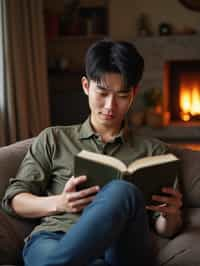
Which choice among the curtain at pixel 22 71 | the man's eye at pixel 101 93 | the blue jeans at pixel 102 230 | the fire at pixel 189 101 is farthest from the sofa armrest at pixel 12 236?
the fire at pixel 189 101

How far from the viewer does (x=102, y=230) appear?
4.28 ft

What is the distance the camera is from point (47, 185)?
65.6 inches

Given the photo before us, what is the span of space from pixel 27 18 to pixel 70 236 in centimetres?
264

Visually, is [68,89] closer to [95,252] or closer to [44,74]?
[44,74]

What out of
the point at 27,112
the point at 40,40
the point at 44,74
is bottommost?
the point at 27,112

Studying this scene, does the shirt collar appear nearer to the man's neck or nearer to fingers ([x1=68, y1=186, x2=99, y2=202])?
the man's neck

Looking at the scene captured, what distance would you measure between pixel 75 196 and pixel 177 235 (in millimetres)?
440

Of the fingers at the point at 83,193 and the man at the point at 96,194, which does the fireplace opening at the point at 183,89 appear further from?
the fingers at the point at 83,193

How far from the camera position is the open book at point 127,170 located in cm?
134

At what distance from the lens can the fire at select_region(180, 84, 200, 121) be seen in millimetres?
4453

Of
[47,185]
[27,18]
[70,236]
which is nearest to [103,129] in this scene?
[47,185]

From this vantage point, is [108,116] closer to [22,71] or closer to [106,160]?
[106,160]

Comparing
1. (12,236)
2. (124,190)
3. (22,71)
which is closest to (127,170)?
(124,190)

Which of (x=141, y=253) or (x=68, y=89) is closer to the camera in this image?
(x=141, y=253)
